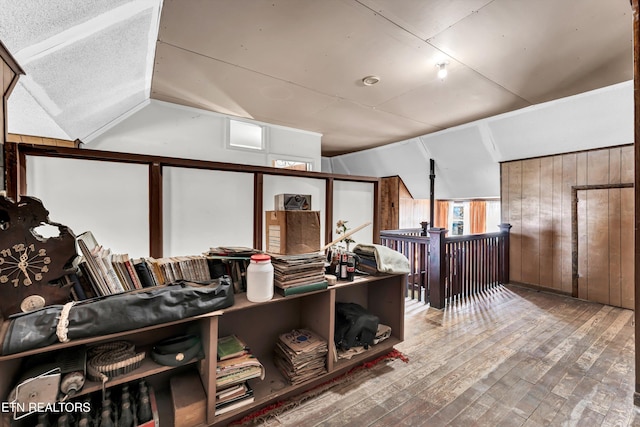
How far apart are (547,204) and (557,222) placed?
0.29 metres

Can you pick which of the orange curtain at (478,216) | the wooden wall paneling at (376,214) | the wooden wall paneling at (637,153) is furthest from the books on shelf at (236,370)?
the orange curtain at (478,216)

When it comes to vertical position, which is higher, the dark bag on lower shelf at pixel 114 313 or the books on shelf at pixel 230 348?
the dark bag on lower shelf at pixel 114 313

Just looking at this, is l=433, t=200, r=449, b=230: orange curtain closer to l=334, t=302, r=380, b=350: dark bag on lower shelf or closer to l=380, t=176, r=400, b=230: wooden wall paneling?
l=380, t=176, r=400, b=230: wooden wall paneling

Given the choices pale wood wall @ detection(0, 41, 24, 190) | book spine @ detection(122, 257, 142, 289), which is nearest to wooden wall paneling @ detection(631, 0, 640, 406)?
book spine @ detection(122, 257, 142, 289)

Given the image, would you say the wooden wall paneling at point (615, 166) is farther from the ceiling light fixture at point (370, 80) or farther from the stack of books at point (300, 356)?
the stack of books at point (300, 356)

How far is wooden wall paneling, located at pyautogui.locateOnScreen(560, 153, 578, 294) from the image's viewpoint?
381 cm

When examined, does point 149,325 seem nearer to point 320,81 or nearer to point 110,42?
point 110,42

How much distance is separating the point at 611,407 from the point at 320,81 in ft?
10.8

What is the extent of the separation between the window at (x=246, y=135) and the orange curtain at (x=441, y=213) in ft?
14.1

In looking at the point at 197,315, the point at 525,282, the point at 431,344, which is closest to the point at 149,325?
the point at 197,315

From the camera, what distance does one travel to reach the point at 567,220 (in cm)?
388

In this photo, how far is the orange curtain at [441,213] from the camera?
6.39 metres

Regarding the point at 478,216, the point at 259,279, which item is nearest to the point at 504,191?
the point at 478,216

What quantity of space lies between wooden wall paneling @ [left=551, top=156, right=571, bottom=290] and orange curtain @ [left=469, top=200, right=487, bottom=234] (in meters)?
2.09
